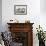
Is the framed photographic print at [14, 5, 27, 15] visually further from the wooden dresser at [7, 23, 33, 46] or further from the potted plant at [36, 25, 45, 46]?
the potted plant at [36, 25, 45, 46]

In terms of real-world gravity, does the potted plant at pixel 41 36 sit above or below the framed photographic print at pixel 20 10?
below

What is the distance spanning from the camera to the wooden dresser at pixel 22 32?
525cm

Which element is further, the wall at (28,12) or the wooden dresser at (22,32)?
the wall at (28,12)

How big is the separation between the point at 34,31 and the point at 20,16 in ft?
2.58

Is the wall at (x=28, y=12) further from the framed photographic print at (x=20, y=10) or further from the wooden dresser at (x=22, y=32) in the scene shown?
the wooden dresser at (x=22, y=32)

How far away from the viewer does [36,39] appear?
5516 millimetres

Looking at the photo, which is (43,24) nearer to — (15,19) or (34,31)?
(34,31)

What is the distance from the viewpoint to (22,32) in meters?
5.32

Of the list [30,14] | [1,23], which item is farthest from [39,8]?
[1,23]

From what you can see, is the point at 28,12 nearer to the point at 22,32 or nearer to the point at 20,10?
the point at 20,10

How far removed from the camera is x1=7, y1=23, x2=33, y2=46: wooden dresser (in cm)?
525

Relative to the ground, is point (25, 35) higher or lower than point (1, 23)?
lower

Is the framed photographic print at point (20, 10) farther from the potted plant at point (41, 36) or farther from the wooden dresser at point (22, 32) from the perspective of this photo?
the potted plant at point (41, 36)

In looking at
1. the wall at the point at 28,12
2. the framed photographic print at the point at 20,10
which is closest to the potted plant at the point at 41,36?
the wall at the point at 28,12
